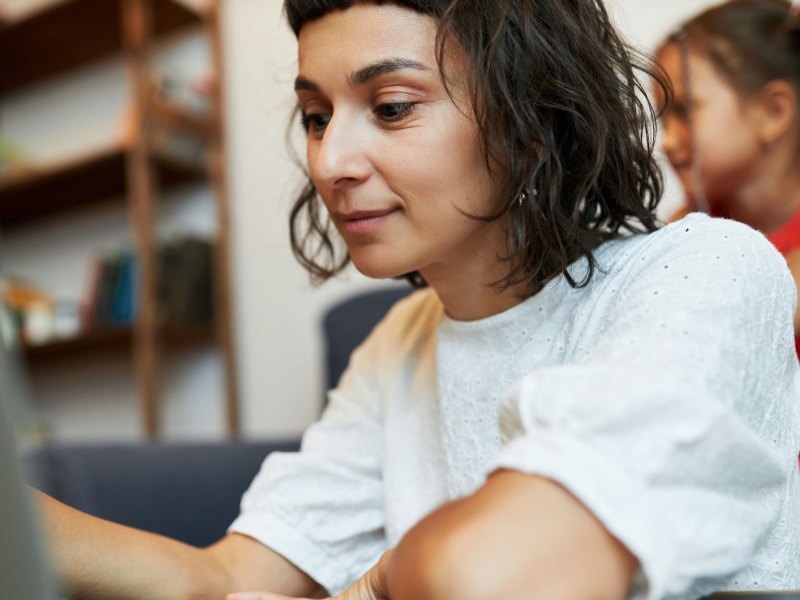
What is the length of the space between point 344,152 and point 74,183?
227cm

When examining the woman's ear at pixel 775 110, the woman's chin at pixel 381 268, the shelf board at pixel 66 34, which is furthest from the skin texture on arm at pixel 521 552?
the shelf board at pixel 66 34

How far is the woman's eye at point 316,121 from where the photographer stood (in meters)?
0.85

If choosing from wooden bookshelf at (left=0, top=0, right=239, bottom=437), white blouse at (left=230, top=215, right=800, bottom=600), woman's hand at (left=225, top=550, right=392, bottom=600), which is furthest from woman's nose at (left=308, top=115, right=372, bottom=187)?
wooden bookshelf at (left=0, top=0, right=239, bottom=437)

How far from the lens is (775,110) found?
133 centimetres

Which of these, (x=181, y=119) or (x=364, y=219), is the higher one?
(x=181, y=119)

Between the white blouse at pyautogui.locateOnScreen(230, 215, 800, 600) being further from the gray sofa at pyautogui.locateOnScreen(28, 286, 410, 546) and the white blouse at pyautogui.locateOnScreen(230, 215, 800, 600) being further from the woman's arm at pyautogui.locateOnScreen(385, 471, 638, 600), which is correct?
the gray sofa at pyautogui.locateOnScreen(28, 286, 410, 546)

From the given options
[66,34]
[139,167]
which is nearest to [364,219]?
[139,167]

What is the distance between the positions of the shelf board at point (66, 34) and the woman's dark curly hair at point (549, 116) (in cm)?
198

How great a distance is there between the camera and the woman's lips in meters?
0.81

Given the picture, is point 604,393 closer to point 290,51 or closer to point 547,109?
point 547,109

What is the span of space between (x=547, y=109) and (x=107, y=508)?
36.3 inches

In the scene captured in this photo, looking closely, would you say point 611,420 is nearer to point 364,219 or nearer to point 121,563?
point 364,219

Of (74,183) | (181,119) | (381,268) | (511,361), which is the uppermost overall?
(181,119)

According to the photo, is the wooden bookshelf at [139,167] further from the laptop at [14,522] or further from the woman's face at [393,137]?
the laptop at [14,522]
